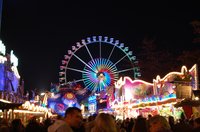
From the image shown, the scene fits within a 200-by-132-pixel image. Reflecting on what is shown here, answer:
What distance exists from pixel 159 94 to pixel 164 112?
1851 millimetres

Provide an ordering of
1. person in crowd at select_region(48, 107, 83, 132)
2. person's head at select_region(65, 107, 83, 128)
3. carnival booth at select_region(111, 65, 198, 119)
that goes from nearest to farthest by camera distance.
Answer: person in crowd at select_region(48, 107, 83, 132), person's head at select_region(65, 107, 83, 128), carnival booth at select_region(111, 65, 198, 119)

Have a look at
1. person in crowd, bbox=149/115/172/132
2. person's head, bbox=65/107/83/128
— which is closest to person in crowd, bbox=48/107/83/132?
person's head, bbox=65/107/83/128

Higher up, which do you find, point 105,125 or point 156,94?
point 156,94

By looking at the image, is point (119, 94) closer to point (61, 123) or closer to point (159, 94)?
point (159, 94)

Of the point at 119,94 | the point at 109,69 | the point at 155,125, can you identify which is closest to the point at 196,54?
the point at 119,94

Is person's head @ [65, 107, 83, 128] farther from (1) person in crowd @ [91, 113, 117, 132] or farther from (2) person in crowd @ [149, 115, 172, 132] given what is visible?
(2) person in crowd @ [149, 115, 172, 132]

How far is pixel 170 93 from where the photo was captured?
86.3 ft

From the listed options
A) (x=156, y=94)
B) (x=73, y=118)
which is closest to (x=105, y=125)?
(x=73, y=118)

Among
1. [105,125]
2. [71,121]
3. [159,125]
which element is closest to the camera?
[159,125]

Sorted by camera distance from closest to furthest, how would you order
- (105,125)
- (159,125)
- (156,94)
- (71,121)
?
(159,125)
(105,125)
(71,121)
(156,94)

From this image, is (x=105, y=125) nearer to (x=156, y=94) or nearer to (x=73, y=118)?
(x=73, y=118)

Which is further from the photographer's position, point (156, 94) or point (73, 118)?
point (156, 94)

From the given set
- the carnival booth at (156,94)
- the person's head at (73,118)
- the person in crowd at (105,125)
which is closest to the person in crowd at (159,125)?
the person in crowd at (105,125)

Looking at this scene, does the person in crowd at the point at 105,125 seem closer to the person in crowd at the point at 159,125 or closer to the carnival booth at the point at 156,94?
the person in crowd at the point at 159,125
